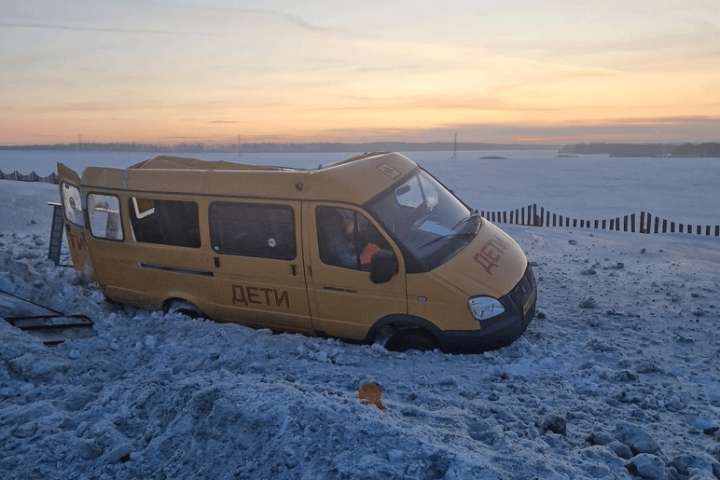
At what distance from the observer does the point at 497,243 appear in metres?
7.18

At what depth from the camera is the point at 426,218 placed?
704cm

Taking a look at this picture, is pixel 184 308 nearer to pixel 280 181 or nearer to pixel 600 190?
pixel 280 181

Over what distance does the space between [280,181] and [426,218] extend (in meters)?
1.72

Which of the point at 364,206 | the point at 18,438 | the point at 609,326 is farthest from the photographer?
the point at 609,326

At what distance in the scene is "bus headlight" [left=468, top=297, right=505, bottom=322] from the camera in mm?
6297

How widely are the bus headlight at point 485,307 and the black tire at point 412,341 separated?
0.57 meters

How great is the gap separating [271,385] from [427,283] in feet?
7.71

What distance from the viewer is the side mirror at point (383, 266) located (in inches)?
248

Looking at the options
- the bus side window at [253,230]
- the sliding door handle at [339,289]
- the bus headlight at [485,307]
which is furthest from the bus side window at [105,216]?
the bus headlight at [485,307]

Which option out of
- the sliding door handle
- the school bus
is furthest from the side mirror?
the sliding door handle

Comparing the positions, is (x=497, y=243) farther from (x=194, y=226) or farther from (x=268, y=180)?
(x=194, y=226)

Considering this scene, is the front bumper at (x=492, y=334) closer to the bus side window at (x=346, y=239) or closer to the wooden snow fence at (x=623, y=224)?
the bus side window at (x=346, y=239)

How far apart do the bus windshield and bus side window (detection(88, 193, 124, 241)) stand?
350cm

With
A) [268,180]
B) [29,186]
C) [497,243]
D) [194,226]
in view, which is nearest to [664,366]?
[497,243]
